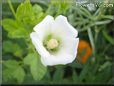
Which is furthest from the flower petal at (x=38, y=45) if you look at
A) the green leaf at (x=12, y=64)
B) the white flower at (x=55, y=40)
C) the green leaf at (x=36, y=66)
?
the green leaf at (x=12, y=64)

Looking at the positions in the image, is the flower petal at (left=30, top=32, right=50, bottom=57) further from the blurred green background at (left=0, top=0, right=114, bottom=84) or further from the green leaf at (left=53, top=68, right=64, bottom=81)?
the green leaf at (left=53, top=68, right=64, bottom=81)

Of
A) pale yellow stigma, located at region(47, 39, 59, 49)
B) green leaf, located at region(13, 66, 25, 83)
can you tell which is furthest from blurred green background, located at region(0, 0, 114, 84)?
pale yellow stigma, located at region(47, 39, 59, 49)

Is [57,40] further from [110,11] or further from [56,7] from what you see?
[110,11]

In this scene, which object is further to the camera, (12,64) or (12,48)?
(12,48)

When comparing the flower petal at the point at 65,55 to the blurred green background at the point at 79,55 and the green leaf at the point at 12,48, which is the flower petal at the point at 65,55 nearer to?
the blurred green background at the point at 79,55

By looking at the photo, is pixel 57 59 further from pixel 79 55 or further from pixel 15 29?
pixel 79 55

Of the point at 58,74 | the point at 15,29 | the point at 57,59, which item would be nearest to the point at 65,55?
the point at 57,59

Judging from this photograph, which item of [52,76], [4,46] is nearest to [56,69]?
[52,76]
